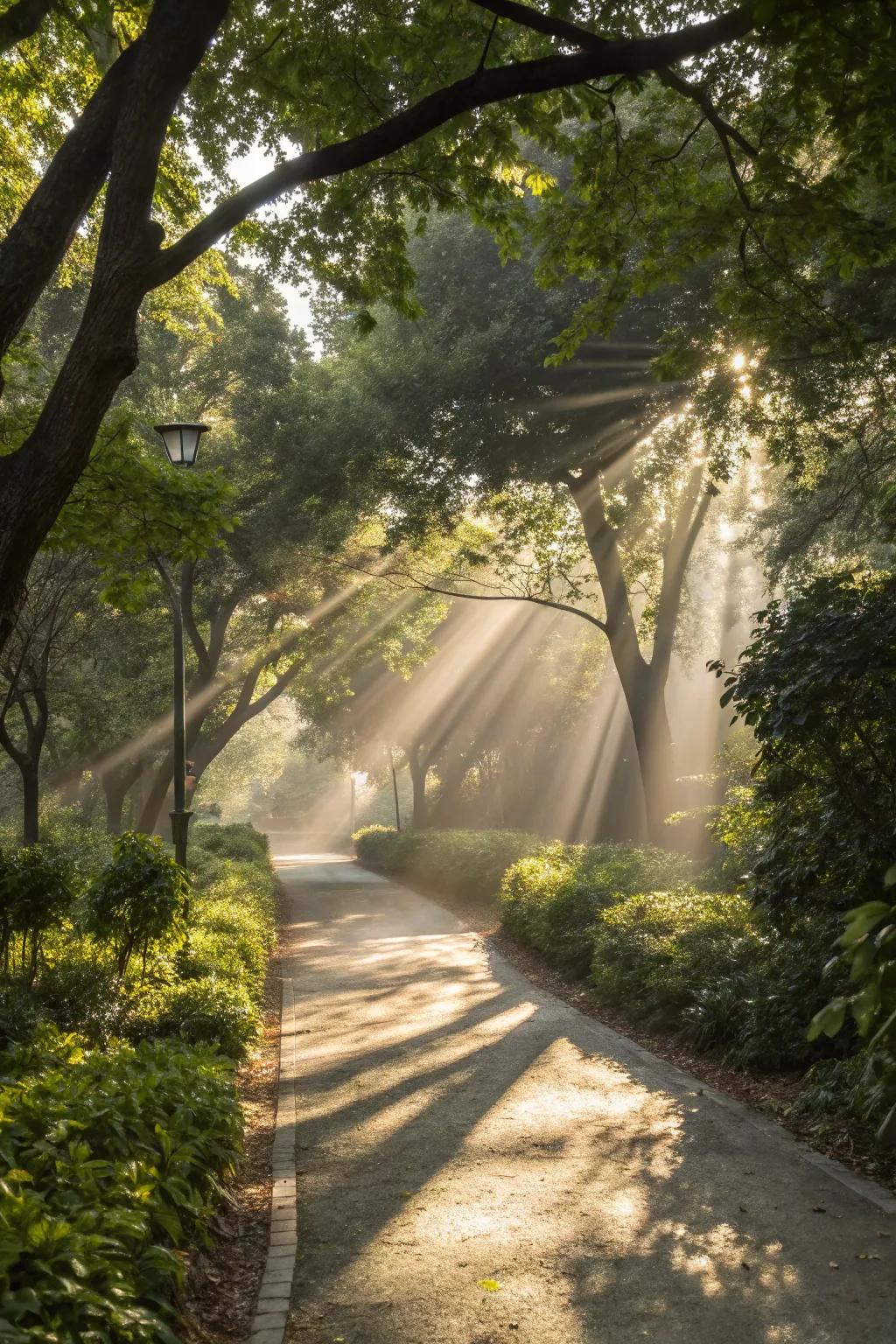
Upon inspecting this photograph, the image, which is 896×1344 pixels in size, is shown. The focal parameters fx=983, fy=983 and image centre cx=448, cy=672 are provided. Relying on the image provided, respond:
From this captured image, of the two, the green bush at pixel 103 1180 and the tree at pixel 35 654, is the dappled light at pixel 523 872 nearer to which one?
the green bush at pixel 103 1180

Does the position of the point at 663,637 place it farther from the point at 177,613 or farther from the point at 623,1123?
the point at 623,1123

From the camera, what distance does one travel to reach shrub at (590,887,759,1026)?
8.79 meters

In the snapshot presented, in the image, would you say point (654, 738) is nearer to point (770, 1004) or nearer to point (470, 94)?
point (770, 1004)

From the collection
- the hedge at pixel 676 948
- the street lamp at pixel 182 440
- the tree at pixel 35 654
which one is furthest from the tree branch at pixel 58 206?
the street lamp at pixel 182 440

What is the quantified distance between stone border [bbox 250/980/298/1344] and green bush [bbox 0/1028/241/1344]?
37 cm

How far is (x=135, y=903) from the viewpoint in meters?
8.08

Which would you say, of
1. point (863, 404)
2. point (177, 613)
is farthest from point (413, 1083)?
point (863, 404)

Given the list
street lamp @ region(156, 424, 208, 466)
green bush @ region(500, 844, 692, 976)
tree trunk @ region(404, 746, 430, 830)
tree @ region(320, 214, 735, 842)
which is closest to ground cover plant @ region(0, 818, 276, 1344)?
green bush @ region(500, 844, 692, 976)

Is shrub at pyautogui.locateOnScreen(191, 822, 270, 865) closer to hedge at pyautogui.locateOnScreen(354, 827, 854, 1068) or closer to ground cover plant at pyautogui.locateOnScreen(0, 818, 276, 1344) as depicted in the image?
hedge at pyautogui.locateOnScreen(354, 827, 854, 1068)

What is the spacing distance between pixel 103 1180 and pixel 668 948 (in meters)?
6.63

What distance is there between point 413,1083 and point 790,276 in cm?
641

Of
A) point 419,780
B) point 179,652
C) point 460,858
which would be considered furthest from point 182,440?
point 419,780

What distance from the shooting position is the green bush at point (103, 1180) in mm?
2973

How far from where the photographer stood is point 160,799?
24172 millimetres
